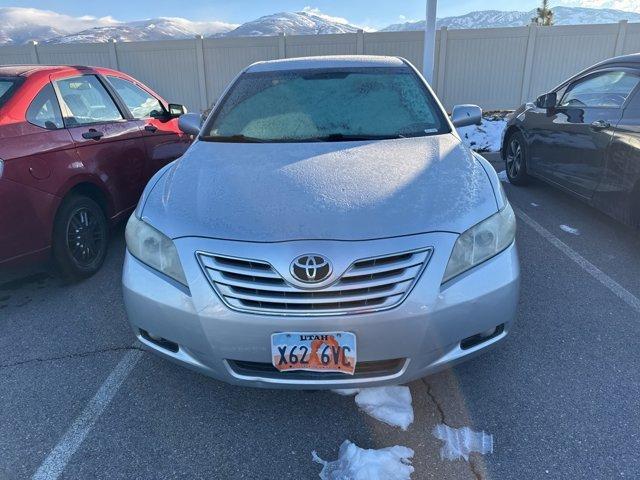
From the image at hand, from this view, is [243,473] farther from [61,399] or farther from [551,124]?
[551,124]

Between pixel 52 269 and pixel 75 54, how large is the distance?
13.3 m

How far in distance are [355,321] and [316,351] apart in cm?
20

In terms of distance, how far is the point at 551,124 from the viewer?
4965 millimetres

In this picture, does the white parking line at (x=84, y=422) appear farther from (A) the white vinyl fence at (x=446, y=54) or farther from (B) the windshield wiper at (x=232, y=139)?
(A) the white vinyl fence at (x=446, y=54)

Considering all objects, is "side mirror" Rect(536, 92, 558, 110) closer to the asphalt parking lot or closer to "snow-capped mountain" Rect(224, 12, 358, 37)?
the asphalt parking lot

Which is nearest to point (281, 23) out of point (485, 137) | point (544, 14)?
point (544, 14)

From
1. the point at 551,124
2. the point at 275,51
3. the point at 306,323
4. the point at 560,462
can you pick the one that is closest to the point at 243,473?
the point at 306,323

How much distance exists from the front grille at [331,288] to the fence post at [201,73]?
44.0 ft

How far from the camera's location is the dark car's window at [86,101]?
3723 mm

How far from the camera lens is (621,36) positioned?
516 inches

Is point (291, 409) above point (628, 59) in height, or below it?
below

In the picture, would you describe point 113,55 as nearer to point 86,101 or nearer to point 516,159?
point 86,101

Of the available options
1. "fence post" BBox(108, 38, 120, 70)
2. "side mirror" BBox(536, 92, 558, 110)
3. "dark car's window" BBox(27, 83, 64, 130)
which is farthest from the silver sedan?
"fence post" BBox(108, 38, 120, 70)

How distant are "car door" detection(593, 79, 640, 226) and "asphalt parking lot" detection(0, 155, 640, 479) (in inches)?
34.8
